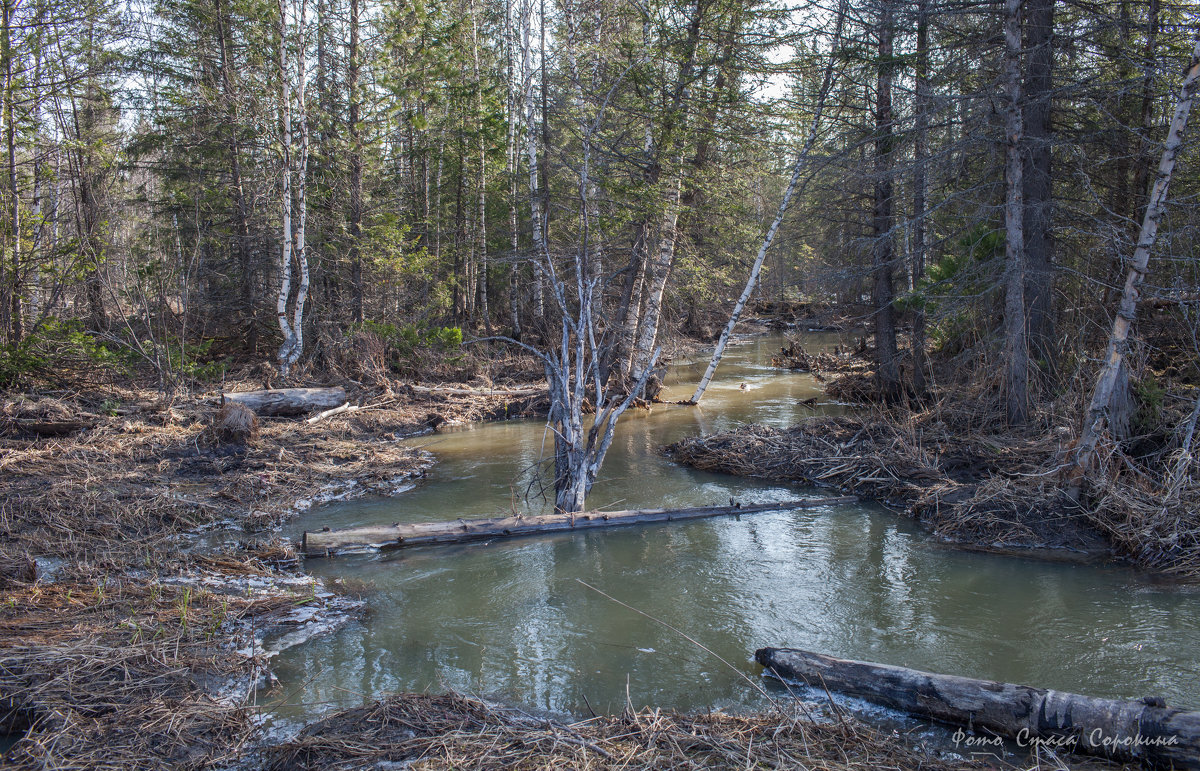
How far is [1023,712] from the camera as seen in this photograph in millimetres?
3852

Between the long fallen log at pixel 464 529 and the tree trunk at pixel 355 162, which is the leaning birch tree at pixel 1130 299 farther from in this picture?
the tree trunk at pixel 355 162

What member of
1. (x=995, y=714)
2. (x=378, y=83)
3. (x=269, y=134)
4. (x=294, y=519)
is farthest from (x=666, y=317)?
(x=995, y=714)

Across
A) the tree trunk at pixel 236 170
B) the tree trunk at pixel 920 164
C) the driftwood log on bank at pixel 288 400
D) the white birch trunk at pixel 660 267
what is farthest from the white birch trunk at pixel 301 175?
the tree trunk at pixel 920 164

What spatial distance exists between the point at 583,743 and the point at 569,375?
8763 mm

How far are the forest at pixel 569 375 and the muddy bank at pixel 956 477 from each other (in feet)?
0.17

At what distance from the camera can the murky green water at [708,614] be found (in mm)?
4859

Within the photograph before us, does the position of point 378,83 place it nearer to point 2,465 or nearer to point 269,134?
point 269,134

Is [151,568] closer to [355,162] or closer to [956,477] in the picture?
[956,477]

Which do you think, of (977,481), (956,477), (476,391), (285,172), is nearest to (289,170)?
(285,172)

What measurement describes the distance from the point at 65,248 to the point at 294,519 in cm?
745

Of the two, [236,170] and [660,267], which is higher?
[236,170]

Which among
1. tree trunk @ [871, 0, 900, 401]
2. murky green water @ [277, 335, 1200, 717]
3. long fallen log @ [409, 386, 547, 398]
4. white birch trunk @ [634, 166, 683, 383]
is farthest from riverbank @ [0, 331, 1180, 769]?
tree trunk @ [871, 0, 900, 401]

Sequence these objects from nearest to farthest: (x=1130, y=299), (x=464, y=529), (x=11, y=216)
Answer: (x=1130, y=299), (x=464, y=529), (x=11, y=216)

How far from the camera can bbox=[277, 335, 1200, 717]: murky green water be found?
4859mm
